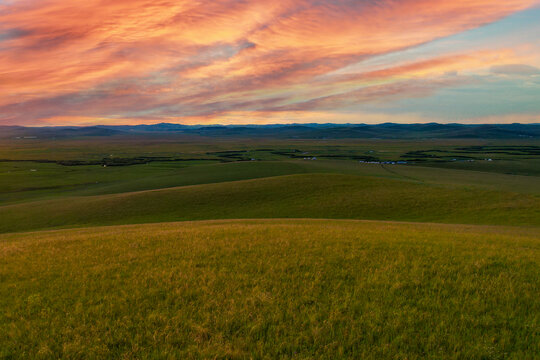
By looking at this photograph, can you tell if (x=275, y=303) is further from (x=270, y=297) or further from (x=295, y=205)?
(x=295, y=205)

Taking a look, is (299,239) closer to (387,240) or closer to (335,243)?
(335,243)

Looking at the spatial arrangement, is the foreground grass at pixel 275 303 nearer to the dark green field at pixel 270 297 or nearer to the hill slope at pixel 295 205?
the dark green field at pixel 270 297

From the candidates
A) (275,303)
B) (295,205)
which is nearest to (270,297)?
(275,303)

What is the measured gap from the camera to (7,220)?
45844 millimetres

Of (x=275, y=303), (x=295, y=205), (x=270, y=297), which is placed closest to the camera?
(x=275, y=303)

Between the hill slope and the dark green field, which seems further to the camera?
the hill slope

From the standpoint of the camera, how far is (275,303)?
27.7ft

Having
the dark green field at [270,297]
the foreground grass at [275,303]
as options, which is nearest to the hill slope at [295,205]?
the dark green field at [270,297]

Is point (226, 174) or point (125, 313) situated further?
point (226, 174)

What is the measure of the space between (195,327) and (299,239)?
8.69 metres

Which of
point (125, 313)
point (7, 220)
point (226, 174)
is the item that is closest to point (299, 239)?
point (125, 313)

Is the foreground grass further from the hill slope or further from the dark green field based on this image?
the hill slope

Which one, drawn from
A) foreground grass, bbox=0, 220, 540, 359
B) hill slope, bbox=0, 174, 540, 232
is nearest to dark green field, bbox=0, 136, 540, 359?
foreground grass, bbox=0, 220, 540, 359

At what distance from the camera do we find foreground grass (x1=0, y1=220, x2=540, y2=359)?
22.2 feet
